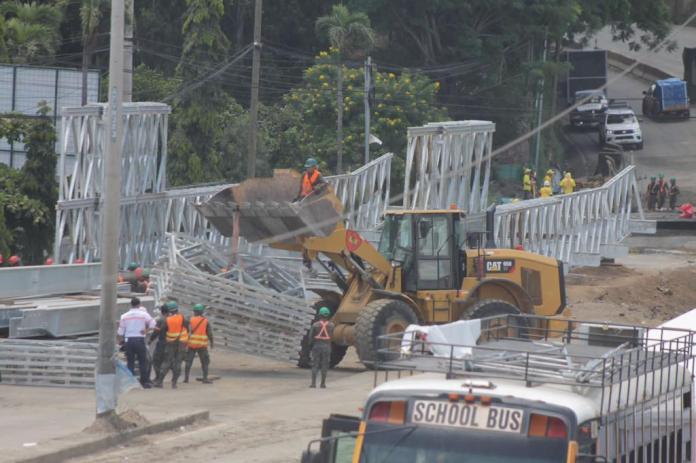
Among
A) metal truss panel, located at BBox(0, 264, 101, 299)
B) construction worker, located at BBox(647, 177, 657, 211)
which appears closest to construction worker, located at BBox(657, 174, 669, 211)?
construction worker, located at BBox(647, 177, 657, 211)

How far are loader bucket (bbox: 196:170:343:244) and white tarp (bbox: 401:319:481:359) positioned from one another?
1212cm

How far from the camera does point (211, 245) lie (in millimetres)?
25375

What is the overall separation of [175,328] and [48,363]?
7.69ft

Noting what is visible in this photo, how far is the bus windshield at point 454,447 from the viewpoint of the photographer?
8312 mm

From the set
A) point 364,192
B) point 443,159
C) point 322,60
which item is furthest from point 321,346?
point 322,60

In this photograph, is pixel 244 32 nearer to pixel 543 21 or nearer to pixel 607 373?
pixel 543 21

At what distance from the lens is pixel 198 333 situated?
2248 centimetres

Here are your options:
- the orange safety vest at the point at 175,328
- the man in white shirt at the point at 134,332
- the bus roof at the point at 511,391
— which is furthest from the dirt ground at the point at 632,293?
the bus roof at the point at 511,391

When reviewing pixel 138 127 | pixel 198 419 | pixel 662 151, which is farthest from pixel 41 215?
pixel 662 151

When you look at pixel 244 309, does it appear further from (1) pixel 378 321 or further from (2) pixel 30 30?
(2) pixel 30 30

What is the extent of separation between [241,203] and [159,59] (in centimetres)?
3515

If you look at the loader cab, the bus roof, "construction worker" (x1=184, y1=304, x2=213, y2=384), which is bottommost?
"construction worker" (x1=184, y1=304, x2=213, y2=384)

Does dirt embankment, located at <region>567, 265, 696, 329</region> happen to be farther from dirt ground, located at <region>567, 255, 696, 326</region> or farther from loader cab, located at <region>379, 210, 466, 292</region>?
loader cab, located at <region>379, 210, 466, 292</region>

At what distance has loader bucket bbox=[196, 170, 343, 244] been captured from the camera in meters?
→ 23.4
